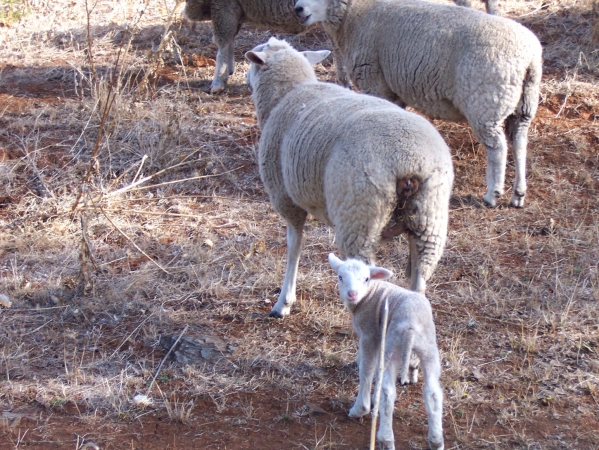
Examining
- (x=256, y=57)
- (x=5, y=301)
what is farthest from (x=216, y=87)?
(x=5, y=301)

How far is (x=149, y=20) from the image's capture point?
9.34 meters

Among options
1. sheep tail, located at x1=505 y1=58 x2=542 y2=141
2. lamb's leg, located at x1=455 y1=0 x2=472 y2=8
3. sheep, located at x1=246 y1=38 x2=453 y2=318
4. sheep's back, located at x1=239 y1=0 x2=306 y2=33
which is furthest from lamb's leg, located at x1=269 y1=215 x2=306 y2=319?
lamb's leg, located at x1=455 y1=0 x2=472 y2=8

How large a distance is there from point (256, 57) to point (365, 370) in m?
2.28

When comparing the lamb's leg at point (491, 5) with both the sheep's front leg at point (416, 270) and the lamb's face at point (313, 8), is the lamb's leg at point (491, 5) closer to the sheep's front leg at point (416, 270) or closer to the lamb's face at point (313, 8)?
the lamb's face at point (313, 8)

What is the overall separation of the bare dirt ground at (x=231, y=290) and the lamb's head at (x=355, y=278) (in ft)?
2.28

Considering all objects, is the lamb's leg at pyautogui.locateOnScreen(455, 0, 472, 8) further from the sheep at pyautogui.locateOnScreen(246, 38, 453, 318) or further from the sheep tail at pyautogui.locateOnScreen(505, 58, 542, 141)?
the sheep at pyautogui.locateOnScreen(246, 38, 453, 318)

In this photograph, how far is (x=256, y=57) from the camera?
186 inches

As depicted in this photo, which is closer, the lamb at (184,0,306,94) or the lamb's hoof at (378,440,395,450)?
the lamb's hoof at (378,440,395,450)

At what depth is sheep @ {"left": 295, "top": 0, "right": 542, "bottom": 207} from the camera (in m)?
5.27

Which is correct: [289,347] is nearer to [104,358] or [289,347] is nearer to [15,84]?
[104,358]

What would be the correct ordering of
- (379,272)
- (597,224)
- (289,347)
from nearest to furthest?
(379,272) < (289,347) < (597,224)

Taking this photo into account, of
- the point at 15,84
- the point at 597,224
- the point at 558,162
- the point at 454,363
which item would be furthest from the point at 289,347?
the point at 15,84

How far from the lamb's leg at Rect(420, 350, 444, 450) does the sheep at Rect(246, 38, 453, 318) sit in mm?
644

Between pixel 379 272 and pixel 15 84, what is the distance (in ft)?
19.8
